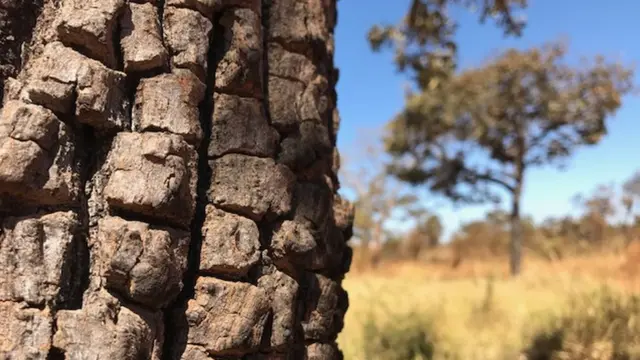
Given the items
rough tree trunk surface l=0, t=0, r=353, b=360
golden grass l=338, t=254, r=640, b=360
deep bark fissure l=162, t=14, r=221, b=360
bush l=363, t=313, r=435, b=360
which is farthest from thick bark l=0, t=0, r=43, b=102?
bush l=363, t=313, r=435, b=360

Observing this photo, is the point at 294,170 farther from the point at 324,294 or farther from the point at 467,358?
the point at 467,358

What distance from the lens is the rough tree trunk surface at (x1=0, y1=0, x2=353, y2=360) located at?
1.54 meters

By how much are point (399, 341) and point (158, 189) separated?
408 cm

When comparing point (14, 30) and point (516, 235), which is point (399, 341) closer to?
point (14, 30)

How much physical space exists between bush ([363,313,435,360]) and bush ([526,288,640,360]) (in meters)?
0.84

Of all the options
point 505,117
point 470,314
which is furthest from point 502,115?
point 470,314

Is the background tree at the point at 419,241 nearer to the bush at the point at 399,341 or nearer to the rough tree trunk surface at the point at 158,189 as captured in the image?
the bush at the point at 399,341

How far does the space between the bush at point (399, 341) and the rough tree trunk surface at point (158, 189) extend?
10.4 feet

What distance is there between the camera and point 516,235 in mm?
21391

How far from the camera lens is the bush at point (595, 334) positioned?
4641mm

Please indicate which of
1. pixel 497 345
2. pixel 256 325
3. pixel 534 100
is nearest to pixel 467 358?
pixel 497 345

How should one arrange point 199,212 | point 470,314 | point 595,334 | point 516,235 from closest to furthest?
point 199,212, point 595,334, point 470,314, point 516,235

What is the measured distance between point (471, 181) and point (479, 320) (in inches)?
690

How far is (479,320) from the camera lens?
20.3ft
